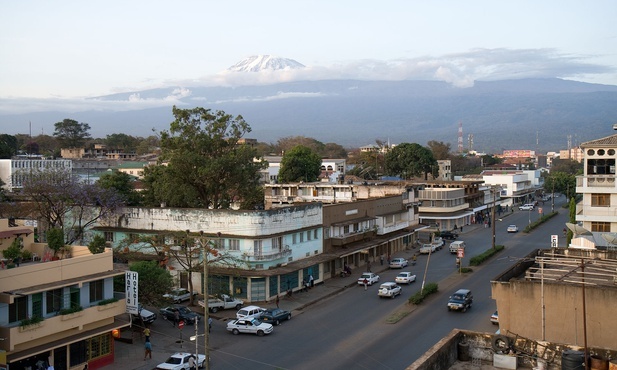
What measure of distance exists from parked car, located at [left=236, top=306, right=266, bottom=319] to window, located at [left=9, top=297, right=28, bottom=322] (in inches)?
425

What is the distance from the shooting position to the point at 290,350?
1051 inches

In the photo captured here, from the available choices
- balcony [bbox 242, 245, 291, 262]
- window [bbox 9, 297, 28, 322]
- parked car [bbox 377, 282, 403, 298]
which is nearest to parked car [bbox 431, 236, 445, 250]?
parked car [bbox 377, 282, 403, 298]

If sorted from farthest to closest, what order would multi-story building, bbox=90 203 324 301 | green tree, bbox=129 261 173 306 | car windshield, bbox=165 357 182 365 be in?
multi-story building, bbox=90 203 324 301 → green tree, bbox=129 261 173 306 → car windshield, bbox=165 357 182 365

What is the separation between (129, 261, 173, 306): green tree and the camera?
96.4 ft

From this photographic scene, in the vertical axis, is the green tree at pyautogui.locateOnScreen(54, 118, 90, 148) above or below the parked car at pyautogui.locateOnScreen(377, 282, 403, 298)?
above

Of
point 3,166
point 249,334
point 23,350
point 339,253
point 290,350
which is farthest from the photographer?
point 3,166

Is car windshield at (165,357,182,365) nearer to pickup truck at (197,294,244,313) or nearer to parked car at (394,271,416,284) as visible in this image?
pickup truck at (197,294,244,313)

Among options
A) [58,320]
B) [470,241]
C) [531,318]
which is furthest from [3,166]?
[531,318]

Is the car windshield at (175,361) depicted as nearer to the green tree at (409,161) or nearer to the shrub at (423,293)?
the shrub at (423,293)

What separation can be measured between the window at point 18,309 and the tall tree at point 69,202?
17.8m

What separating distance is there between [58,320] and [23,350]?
153 centimetres

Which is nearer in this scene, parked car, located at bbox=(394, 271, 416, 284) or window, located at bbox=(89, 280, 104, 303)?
window, located at bbox=(89, 280, 104, 303)

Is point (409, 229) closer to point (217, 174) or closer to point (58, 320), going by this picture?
point (217, 174)

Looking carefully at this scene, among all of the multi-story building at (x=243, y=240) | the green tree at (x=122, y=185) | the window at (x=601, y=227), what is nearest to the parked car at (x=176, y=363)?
the multi-story building at (x=243, y=240)
